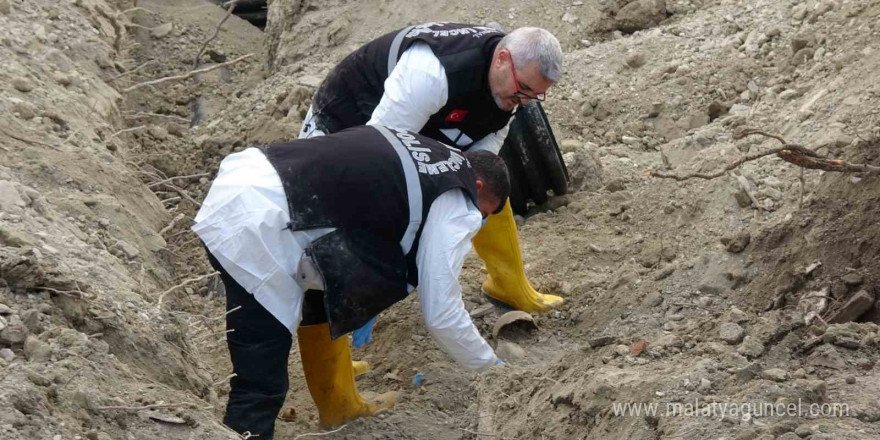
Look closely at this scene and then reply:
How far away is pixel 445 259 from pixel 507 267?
63.2 inches

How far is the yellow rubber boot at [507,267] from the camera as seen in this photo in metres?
5.26

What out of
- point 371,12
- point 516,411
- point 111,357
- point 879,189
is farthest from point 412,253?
point 371,12

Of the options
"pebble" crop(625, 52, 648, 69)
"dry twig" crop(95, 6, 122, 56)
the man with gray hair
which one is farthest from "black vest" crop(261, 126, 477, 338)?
"dry twig" crop(95, 6, 122, 56)

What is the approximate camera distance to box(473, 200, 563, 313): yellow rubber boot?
5258 millimetres

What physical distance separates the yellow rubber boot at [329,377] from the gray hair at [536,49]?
132cm

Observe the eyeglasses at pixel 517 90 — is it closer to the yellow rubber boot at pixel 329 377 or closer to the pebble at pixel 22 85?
the yellow rubber boot at pixel 329 377

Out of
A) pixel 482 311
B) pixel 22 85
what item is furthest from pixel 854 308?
pixel 22 85

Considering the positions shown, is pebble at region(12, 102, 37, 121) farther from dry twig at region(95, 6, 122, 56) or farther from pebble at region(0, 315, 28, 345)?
pebble at region(0, 315, 28, 345)

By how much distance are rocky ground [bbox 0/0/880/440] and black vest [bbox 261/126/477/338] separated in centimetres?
62

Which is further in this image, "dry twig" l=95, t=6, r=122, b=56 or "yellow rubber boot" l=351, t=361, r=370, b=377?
"dry twig" l=95, t=6, r=122, b=56

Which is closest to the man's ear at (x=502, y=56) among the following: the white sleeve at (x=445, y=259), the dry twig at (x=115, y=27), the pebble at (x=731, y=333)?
the white sleeve at (x=445, y=259)

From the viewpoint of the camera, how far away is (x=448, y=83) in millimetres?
4637

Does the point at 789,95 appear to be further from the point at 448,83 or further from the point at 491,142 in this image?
the point at 448,83

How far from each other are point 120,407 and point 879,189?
9.68ft
